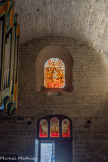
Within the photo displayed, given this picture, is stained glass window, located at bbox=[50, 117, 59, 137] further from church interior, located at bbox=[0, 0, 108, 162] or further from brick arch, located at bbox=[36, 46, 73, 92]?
brick arch, located at bbox=[36, 46, 73, 92]

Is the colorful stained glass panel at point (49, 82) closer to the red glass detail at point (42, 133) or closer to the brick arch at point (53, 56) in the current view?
the brick arch at point (53, 56)

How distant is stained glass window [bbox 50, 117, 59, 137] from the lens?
11109 mm

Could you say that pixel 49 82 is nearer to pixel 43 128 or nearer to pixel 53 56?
pixel 53 56

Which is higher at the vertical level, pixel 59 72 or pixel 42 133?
pixel 59 72

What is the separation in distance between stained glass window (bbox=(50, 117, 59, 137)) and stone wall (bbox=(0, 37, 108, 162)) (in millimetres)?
348

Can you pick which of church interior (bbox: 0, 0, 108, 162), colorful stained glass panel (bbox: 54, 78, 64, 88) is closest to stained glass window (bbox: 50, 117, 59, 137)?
church interior (bbox: 0, 0, 108, 162)

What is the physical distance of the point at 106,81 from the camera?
11.4 meters

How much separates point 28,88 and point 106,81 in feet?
10.7

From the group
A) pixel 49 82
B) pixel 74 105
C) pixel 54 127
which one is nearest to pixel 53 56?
pixel 49 82

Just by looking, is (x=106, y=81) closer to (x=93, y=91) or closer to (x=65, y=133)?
(x=93, y=91)

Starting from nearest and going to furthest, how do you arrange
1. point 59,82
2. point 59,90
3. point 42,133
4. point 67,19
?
1. point 67,19
2. point 42,133
3. point 59,90
4. point 59,82

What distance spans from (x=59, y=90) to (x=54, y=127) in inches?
61.8

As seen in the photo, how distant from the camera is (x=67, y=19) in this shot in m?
10.4

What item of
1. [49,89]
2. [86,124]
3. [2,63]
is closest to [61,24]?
[49,89]
